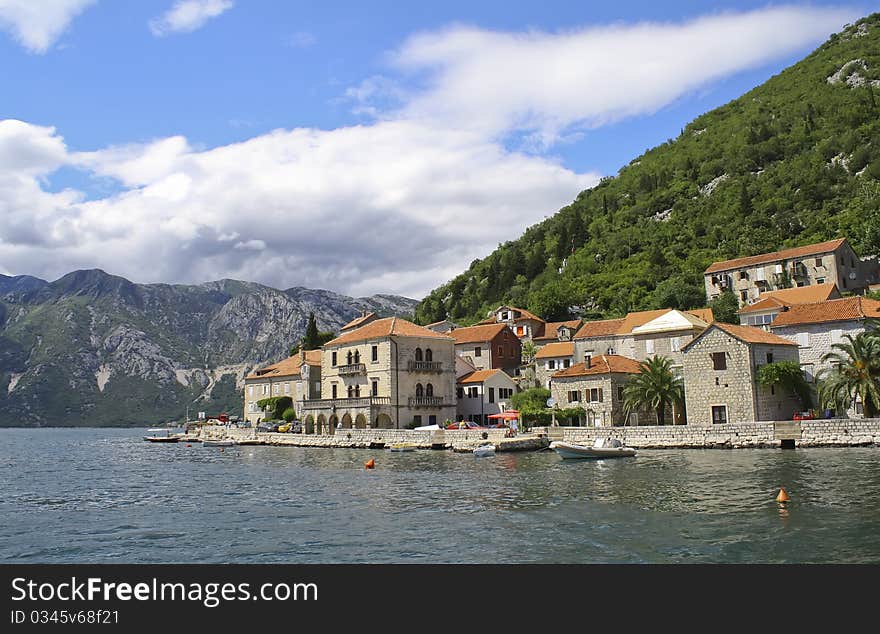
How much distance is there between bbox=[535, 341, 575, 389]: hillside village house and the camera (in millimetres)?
72375

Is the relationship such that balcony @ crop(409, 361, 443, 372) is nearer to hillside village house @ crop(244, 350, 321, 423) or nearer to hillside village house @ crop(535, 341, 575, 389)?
hillside village house @ crop(535, 341, 575, 389)

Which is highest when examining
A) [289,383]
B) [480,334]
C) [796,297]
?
[796,297]

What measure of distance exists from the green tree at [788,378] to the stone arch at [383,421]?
32.6m

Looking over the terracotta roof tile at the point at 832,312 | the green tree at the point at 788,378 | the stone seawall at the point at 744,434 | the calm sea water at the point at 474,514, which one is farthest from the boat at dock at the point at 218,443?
the terracotta roof tile at the point at 832,312

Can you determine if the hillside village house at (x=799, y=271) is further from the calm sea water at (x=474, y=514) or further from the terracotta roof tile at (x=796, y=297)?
the calm sea water at (x=474, y=514)

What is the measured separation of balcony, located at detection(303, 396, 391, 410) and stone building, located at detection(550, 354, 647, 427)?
1607cm

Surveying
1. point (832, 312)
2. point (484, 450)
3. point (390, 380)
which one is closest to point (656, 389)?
point (832, 312)

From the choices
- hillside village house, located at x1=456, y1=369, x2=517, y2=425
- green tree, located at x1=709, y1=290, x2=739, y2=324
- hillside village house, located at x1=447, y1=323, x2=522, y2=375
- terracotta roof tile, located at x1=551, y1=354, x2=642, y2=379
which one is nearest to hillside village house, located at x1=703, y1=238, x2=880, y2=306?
green tree, located at x1=709, y1=290, x2=739, y2=324

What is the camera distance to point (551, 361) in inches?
2886

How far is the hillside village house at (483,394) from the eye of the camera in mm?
71312

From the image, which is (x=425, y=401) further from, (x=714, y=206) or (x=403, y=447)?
(x=714, y=206)

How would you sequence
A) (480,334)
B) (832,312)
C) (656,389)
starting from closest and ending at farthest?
(832,312)
(656,389)
(480,334)

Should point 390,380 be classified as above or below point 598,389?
above

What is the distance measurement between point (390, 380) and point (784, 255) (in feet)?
161
